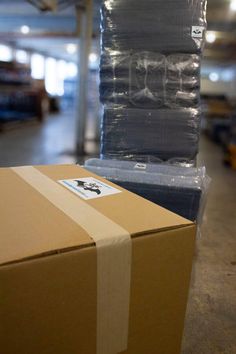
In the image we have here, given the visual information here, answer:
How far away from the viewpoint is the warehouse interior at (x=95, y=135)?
1.42m

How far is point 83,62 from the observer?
4.53m

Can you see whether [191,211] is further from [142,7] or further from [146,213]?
[142,7]

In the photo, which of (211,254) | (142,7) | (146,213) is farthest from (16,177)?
(211,254)

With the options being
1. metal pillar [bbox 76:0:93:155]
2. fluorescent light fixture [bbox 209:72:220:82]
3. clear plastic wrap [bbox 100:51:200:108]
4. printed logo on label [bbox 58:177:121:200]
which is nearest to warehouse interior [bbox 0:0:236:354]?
metal pillar [bbox 76:0:93:155]

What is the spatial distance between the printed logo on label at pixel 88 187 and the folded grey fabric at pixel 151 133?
0.69 metres

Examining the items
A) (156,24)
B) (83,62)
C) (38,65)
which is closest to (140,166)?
(156,24)

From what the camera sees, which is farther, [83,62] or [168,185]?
[83,62]

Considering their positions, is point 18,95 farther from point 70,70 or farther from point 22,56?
point 70,70

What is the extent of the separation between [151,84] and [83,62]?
10.7ft

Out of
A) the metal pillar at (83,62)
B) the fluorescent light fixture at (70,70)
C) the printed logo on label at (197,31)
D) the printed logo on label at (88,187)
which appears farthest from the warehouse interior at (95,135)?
the fluorescent light fixture at (70,70)

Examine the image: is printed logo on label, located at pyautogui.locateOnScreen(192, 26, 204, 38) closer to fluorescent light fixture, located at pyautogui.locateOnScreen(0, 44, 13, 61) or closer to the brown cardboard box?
the brown cardboard box

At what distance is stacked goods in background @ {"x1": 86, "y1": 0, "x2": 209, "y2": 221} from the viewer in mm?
1472

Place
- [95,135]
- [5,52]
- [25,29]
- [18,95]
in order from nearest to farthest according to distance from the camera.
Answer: [95,135] → [25,29] → [18,95] → [5,52]

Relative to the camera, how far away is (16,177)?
3.03ft
